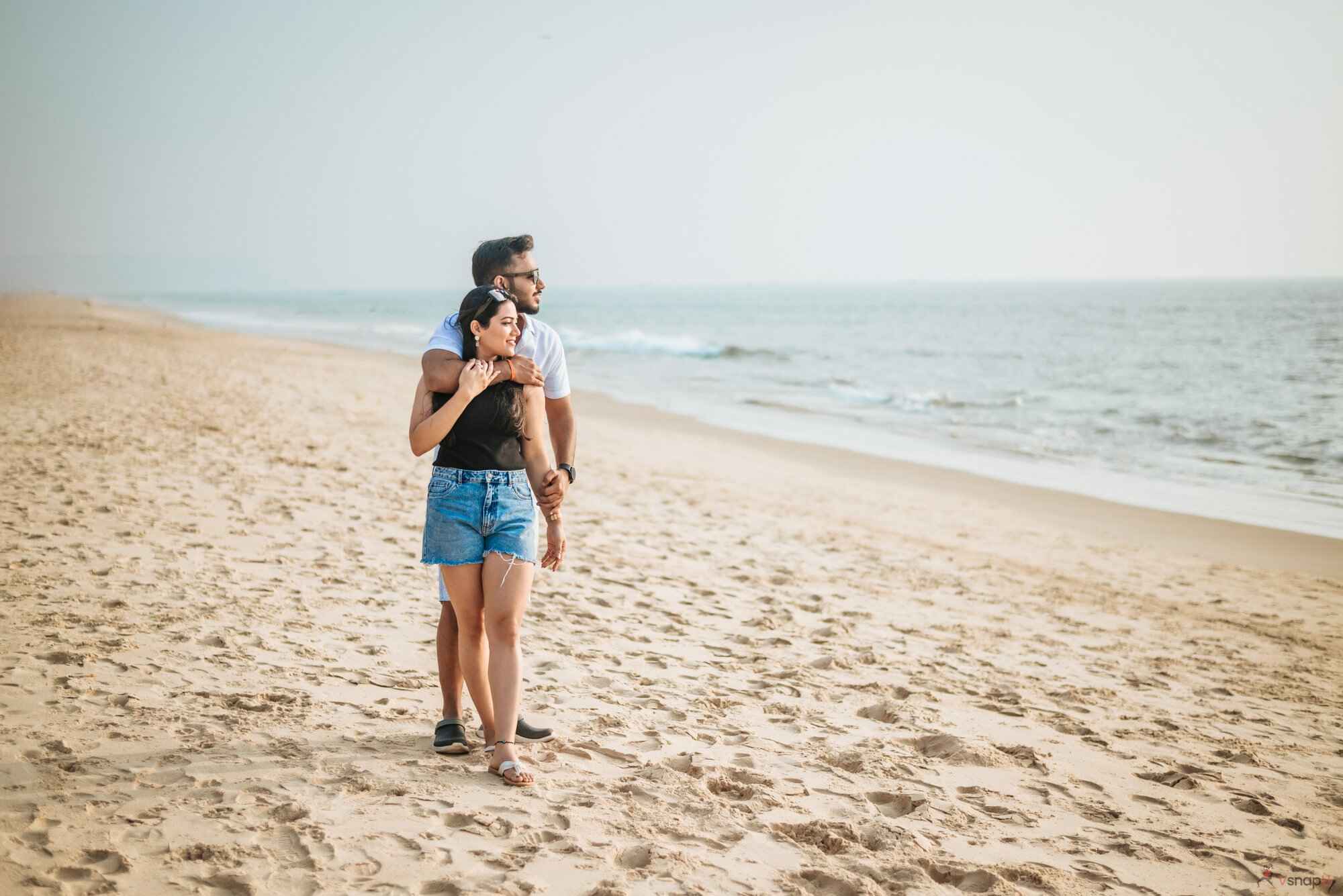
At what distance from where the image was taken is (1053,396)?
22.8m

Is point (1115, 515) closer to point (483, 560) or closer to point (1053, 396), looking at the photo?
point (483, 560)

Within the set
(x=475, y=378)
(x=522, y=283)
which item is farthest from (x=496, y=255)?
(x=475, y=378)

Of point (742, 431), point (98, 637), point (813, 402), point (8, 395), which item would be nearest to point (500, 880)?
point (98, 637)

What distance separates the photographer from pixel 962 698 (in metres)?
4.58

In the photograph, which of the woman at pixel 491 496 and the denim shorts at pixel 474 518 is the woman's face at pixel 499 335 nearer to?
the woman at pixel 491 496

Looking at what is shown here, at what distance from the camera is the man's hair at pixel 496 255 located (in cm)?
324

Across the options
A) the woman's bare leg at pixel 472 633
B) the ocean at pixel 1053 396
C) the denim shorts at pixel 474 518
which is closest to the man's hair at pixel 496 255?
the denim shorts at pixel 474 518

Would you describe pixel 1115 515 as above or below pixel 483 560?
below

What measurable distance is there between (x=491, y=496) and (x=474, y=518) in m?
0.10

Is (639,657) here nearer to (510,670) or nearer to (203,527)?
(510,670)

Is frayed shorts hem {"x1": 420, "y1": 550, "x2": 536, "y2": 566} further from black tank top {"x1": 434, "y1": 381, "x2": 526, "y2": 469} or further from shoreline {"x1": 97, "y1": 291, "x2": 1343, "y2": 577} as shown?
shoreline {"x1": 97, "y1": 291, "x2": 1343, "y2": 577}

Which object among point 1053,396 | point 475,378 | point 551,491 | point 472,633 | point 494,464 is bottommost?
point 472,633

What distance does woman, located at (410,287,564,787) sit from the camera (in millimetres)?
3055

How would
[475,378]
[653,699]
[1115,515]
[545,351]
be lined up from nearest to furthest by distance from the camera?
1. [475,378]
2. [545,351]
3. [653,699]
4. [1115,515]
